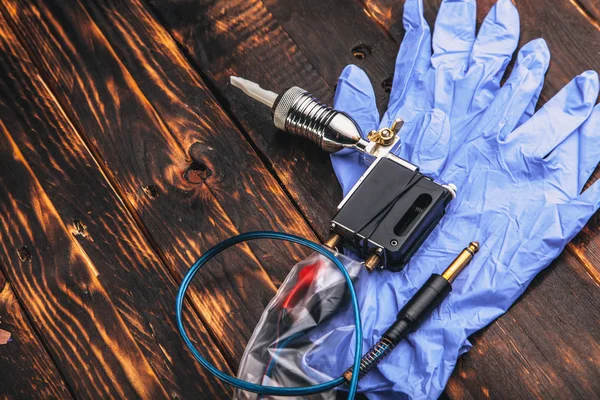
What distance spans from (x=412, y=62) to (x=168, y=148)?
0.48 meters

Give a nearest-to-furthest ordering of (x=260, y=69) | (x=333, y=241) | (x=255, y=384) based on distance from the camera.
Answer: (x=255, y=384)
(x=333, y=241)
(x=260, y=69)

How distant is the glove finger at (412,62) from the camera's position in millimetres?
1135

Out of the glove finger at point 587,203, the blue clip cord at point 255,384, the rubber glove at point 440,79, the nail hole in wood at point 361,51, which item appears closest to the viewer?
the blue clip cord at point 255,384

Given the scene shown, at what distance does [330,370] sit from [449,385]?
0.61 ft

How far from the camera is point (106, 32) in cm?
128

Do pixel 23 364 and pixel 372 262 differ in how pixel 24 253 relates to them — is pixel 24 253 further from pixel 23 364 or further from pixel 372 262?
pixel 372 262

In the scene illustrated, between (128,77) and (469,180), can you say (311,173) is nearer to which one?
(469,180)

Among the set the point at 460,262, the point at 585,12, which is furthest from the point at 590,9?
the point at 460,262

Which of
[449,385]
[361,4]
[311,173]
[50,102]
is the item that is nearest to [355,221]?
[311,173]

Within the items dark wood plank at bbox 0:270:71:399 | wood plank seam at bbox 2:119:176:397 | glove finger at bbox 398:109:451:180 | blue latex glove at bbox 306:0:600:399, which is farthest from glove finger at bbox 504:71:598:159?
dark wood plank at bbox 0:270:71:399

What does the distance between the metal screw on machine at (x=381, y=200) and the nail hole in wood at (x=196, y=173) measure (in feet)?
0.70

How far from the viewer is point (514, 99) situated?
1.08 meters

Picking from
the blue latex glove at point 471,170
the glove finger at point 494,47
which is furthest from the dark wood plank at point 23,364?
the glove finger at point 494,47

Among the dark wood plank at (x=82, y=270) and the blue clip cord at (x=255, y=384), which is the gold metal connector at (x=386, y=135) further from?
the dark wood plank at (x=82, y=270)
